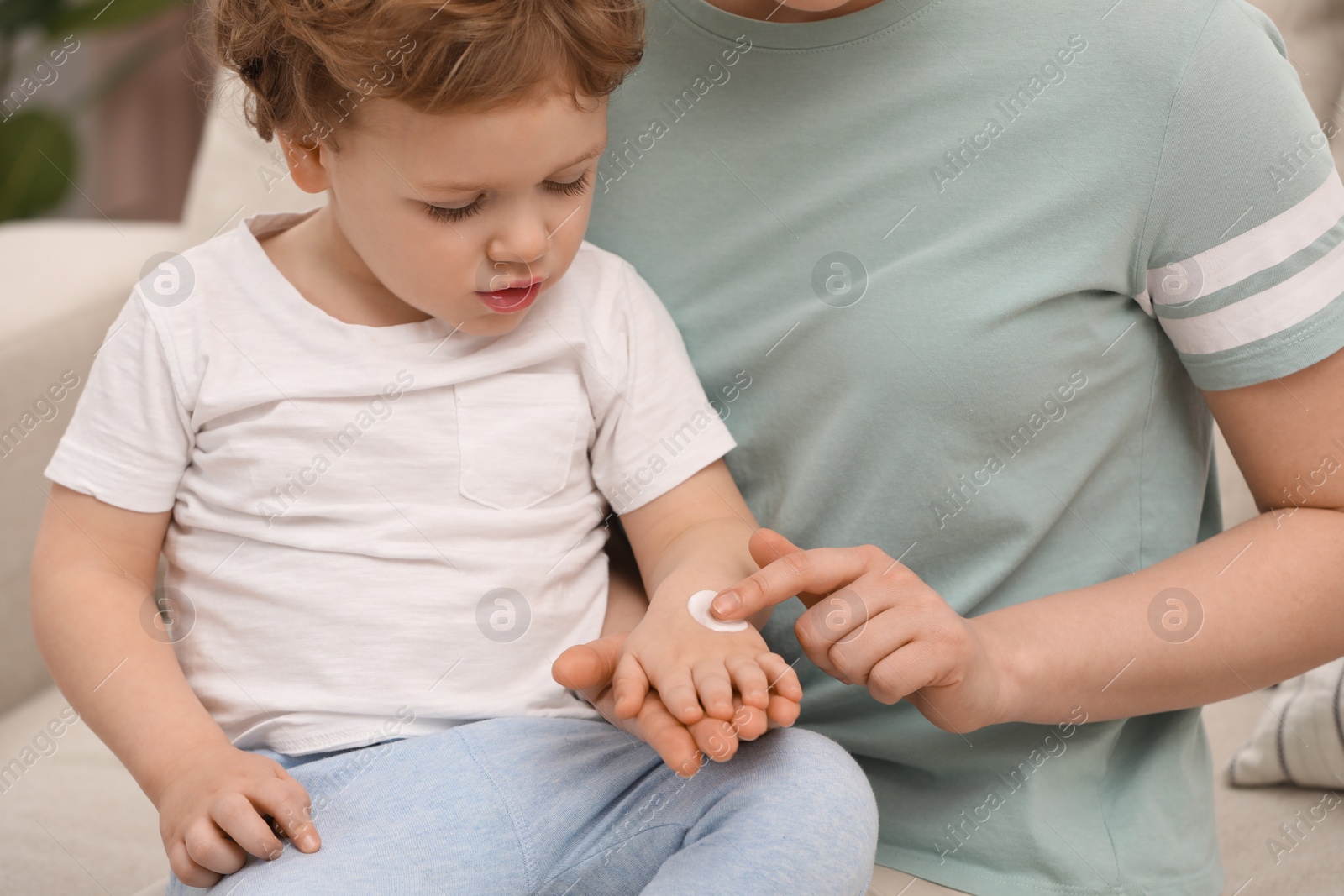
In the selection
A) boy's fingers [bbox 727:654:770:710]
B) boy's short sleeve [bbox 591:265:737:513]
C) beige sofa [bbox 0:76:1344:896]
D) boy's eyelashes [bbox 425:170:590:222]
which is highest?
boy's eyelashes [bbox 425:170:590:222]

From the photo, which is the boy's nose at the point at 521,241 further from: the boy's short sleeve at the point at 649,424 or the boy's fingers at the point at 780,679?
the boy's fingers at the point at 780,679

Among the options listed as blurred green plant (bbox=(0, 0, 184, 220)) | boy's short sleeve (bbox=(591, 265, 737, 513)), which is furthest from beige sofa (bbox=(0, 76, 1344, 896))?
blurred green plant (bbox=(0, 0, 184, 220))

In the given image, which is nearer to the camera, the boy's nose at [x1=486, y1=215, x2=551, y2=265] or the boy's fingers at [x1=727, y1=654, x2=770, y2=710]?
the boy's fingers at [x1=727, y1=654, x2=770, y2=710]

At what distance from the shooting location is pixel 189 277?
0.89 m

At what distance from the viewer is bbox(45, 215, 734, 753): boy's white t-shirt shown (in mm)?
819

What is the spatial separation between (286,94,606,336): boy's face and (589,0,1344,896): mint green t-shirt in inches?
5.8

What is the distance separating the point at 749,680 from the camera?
676mm

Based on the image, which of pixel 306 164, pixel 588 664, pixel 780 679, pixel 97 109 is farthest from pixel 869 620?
pixel 97 109

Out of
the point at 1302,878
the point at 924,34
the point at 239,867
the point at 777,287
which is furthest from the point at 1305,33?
the point at 239,867

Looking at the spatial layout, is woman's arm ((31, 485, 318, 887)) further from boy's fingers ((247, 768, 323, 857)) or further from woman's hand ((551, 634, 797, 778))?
woman's hand ((551, 634, 797, 778))

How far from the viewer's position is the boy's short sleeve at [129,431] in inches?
32.7

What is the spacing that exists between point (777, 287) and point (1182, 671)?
393 millimetres

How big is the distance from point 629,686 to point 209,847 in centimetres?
26

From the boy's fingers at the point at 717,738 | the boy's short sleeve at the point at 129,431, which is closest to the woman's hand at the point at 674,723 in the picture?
the boy's fingers at the point at 717,738
